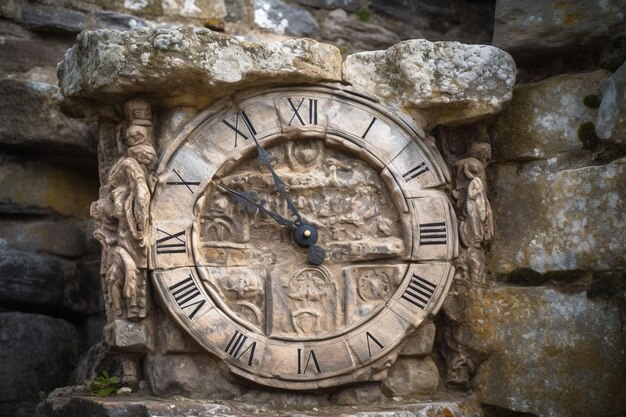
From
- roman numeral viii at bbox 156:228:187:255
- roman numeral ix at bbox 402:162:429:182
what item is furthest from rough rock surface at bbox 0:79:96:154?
roman numeral ix at bbox 402:162:429:182

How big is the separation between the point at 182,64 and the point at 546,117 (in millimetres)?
1714

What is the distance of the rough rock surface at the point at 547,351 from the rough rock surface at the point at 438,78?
2.72 ft

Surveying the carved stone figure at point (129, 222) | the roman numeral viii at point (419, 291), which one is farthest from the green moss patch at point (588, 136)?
the carved stone figure at point (129, 222)

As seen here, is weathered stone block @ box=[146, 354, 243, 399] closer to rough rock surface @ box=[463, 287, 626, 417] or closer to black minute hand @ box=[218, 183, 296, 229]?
black minute hand @ box=[218, 183, 296, 229]

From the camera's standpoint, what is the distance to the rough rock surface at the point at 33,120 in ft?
20.7

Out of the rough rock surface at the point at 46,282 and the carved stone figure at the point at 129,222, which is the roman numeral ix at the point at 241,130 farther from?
the rough rock surface at the point at 46,282

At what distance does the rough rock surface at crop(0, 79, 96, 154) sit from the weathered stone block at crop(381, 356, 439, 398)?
2111 mm

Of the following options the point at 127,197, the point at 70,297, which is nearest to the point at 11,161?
the point at 70,297

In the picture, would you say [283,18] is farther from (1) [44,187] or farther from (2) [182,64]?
(2) [182,64]

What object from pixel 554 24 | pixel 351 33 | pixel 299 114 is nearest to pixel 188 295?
pixel 299 114

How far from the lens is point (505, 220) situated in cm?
571

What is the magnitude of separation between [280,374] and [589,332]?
1.35 meters

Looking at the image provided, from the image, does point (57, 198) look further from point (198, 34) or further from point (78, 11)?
point (198, 34)

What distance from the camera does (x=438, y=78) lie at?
553 cm
